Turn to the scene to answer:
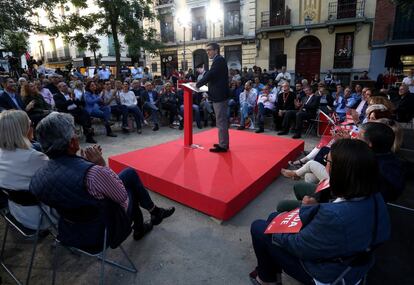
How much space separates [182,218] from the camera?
9.39 ft

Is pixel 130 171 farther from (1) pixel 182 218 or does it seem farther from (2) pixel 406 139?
(2) pixel 406 139

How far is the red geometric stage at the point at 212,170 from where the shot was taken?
2.91 m

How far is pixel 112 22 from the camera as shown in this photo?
1109cm

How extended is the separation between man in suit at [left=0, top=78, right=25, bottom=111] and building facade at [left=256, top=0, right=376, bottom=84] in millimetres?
12021

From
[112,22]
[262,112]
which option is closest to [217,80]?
[262,112]

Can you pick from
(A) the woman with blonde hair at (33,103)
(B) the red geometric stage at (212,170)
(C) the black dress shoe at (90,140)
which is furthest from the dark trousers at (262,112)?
(A) the woman with blonde hair at (33,103)

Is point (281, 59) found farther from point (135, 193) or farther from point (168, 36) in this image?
point (135, 193)

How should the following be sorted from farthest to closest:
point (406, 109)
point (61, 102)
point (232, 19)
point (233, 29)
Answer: point (233, 29) < point (232, 19) < point (61, 102) < point (406, 109)

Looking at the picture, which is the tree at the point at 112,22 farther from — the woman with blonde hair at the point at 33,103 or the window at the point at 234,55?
the window at the point at 234,55

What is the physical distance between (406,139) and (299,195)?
10.9 ft

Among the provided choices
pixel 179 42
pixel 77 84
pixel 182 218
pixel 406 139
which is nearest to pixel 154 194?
pixel 182 218

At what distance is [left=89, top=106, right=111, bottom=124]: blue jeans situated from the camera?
6.52m

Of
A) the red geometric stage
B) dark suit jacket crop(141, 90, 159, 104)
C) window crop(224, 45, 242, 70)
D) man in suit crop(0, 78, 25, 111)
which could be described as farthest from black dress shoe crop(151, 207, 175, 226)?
window crop(224, 45, 242, 70)

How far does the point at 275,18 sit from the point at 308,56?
299cm
